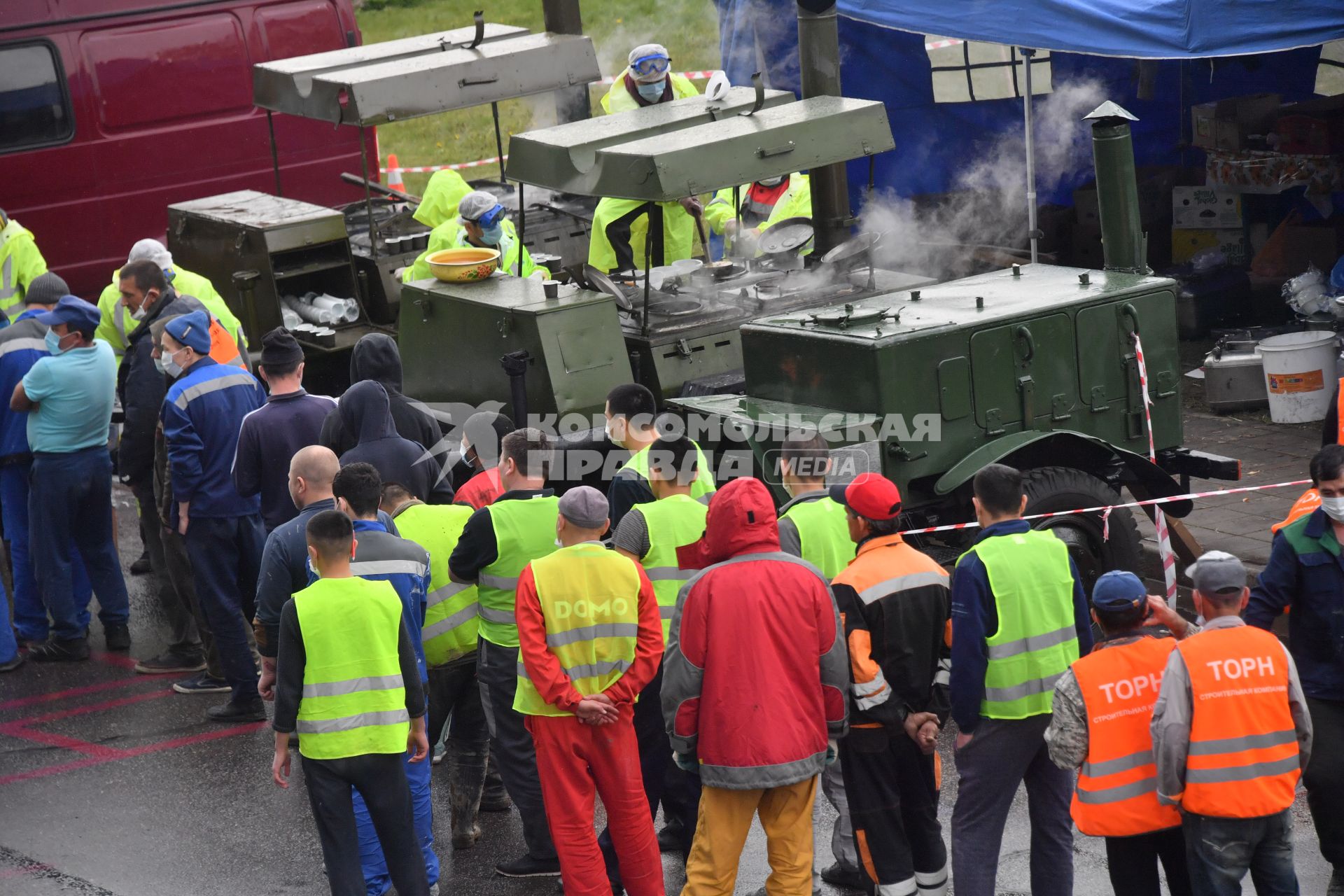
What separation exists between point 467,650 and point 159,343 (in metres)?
2.63

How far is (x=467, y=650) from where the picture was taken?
6168mm

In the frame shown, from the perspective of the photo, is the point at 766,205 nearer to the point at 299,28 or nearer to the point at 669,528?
the point at 299,28

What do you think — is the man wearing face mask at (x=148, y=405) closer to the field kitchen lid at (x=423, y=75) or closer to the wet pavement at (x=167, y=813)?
the wet pavement at (x=167, y=813)

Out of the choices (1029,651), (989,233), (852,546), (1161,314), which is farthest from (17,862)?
(989,233)

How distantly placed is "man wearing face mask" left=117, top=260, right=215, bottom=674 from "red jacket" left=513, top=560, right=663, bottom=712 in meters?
3.40

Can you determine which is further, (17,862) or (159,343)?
(159,343)

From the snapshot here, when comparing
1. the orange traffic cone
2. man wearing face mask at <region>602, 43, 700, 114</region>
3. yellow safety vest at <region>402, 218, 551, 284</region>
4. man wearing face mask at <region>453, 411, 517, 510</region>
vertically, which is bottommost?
man wearing face mask at <region>453, 411, 517, 510</region>

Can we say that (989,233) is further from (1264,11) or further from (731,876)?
(731,876)

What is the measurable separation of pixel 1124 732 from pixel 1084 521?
2.90 m

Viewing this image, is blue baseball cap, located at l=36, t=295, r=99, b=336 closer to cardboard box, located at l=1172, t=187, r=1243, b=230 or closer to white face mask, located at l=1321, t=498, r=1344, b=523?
white face mask, located at l=1321, t=498, r=1344, b=523

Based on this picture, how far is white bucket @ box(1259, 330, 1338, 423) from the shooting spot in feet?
35.1

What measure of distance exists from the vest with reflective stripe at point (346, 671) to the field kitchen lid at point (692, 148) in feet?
10.3

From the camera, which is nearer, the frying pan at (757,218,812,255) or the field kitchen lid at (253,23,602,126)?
the frying pan at (757,218,812,255)

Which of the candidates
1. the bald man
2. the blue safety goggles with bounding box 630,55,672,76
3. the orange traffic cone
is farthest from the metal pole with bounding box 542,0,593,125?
the bald man
